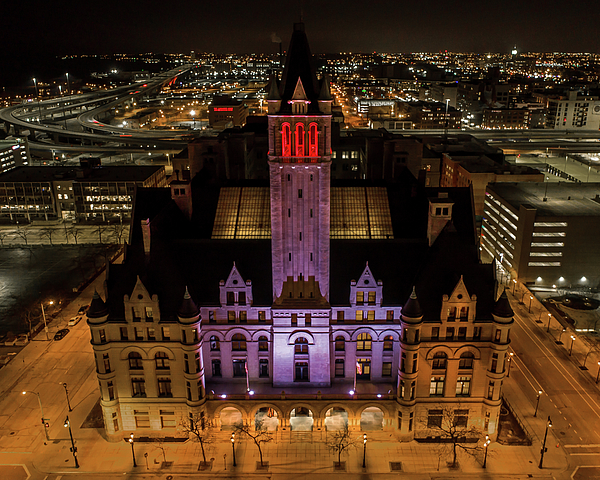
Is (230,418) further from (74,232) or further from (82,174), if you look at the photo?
(82,174)

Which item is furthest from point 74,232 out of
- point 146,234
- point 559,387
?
point 559,387

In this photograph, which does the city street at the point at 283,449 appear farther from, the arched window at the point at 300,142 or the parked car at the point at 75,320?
the arched window at the point at 300,142

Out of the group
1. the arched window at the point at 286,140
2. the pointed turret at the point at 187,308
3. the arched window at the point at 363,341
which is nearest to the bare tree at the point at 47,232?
the pointed turret at the point at 187,308

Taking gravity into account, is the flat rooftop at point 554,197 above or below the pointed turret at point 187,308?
below

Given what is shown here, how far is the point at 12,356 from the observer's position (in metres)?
89.4

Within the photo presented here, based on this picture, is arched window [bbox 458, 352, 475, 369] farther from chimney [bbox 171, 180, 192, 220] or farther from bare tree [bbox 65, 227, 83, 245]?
bare tree [bbox 65, 227, 83, 245]

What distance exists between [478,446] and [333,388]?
20.6 meters

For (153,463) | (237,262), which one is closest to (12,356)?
(153,463)

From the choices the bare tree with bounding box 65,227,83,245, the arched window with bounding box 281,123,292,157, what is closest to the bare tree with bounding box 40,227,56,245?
the bare tree with bounding box 65,227,83,245

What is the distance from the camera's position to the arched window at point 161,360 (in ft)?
221

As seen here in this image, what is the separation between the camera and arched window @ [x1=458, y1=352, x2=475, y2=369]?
6669 cm

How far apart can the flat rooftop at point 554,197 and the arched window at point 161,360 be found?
292 feet

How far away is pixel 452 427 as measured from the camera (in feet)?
222

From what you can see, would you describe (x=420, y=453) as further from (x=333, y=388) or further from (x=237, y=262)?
(x=237, y=262)
